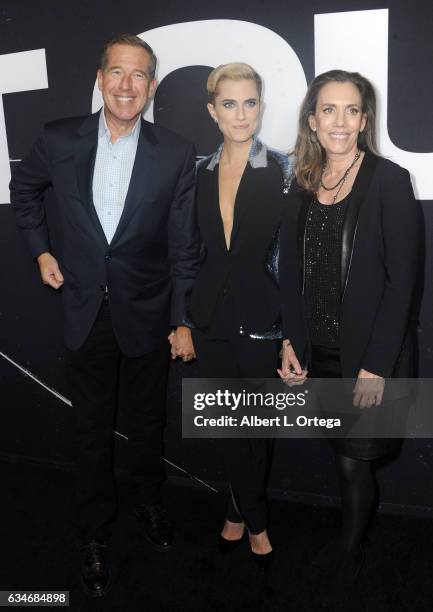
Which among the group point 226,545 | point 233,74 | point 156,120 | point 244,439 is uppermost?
point 233,74

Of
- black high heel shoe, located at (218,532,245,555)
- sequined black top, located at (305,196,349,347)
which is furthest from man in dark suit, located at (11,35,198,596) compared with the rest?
sequined black top, located at (305,196,349,347)

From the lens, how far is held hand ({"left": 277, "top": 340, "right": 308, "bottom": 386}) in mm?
2158

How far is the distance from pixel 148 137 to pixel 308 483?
187cm

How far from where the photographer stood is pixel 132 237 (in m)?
2.21

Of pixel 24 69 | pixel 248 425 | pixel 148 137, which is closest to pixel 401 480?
pixel 248 425

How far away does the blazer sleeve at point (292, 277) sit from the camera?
6.66ft

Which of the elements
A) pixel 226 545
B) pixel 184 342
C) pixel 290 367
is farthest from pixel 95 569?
pixel 290 367

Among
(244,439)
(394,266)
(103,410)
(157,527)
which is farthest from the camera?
(157,527)

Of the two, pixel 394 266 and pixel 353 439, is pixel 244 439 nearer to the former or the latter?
pixel 353 439

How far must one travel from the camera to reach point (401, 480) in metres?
2.73

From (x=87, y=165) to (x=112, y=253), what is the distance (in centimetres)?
36

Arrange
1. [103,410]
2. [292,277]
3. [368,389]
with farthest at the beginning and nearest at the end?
[103,410] → [292,277] → [368,389]

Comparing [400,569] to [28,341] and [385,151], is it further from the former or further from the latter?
[28,341]

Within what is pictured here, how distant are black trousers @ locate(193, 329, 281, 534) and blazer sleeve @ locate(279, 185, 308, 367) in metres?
0.14
